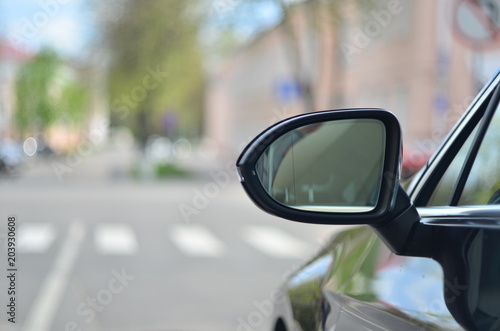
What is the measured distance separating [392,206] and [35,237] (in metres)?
12.9

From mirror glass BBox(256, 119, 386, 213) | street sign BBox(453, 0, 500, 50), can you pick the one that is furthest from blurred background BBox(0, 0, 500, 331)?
mirror glass BBox(256, 119, 386, 213)

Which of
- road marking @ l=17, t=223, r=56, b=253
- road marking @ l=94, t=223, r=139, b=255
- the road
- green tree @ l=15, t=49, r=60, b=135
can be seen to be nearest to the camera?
the road

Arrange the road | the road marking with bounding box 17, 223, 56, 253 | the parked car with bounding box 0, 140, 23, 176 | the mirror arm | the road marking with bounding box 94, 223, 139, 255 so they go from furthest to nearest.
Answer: the parked car with bounding box 0, 140, 23, 176, the road marking with bounding box 17, 223, 56, 253, the road marking with bounding box 94, 223, 139, 255, the road, the mirror arm

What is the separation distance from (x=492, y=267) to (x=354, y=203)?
54cm

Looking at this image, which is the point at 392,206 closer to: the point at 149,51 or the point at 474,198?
the point at 474,198

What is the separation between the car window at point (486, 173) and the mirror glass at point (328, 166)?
0.64 feet

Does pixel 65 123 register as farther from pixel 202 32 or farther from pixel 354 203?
pixel 354 203

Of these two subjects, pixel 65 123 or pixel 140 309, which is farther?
pixel 65 123

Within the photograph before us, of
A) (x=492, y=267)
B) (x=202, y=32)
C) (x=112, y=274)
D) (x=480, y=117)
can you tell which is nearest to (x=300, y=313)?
(x=480, y=117)

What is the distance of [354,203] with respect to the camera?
1.92 meters

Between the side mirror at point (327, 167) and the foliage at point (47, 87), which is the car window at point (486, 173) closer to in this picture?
the side mirror at point (327, 167)

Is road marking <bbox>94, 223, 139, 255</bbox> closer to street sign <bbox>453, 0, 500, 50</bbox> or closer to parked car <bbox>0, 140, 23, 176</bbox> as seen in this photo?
street sign <bbox>453, 0, 500, 50</bbox>

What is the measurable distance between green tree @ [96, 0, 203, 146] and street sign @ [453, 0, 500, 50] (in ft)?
67.6

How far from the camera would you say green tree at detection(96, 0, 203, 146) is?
29641mm
